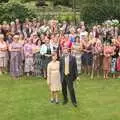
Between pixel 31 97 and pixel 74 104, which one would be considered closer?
pixel 74 104

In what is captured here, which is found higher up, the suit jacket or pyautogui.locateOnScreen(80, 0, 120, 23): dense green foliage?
pyautogui.locateOnScreen(80, 0, 120, 23): dense green foliage

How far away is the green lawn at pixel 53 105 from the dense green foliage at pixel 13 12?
8216 millimetres

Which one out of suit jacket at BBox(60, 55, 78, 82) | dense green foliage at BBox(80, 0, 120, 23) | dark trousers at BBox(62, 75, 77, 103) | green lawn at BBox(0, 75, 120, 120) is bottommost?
green lawn at BBox(0, 75, 120, 120)

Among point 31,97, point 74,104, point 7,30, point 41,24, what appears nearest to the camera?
point 74,104

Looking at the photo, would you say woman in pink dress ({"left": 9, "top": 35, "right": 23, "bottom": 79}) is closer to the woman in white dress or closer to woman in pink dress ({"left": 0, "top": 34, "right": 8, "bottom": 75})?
woman in pink dress ({"left": 0, "top": 34, "right": 8, "bottom": 75})

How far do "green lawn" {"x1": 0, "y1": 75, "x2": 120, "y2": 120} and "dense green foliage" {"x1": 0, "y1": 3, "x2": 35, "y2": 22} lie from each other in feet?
27.0

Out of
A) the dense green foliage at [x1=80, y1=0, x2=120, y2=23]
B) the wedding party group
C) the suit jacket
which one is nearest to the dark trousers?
the suit jacket

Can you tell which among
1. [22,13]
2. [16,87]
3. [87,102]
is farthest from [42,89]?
[22,13]

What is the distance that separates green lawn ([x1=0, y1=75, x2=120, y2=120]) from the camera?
1752 cm

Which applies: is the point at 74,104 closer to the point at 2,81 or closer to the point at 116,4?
the point at 2,81

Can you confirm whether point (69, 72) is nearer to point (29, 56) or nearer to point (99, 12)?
point (29, 56)

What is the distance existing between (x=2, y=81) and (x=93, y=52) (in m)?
3.98

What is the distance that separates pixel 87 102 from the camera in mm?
19219

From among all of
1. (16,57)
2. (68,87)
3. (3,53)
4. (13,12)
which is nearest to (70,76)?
(68,87)
